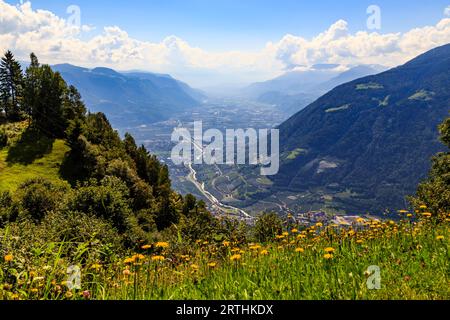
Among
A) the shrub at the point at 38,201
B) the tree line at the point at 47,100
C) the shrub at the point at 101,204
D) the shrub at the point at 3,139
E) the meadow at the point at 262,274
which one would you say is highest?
the tree line at the point at 47,100

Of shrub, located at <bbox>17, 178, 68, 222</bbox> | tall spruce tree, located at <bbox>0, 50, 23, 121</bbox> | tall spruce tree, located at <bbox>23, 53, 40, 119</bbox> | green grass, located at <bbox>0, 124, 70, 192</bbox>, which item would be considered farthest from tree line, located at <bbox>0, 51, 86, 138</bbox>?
shrub, located at <bbox>17, 178, 68, 222</bbox>

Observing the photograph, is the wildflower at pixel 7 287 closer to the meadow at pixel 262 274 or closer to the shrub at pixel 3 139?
the meadow at pixel 262 274

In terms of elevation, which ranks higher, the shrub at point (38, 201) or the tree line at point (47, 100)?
the tree line at point (47, 100)

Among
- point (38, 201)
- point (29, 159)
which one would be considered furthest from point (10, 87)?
point (38, 201)

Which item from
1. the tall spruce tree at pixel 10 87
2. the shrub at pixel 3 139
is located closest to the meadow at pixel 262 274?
the shrub at pixel 3 139

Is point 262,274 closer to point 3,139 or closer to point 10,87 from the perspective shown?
point 3,139

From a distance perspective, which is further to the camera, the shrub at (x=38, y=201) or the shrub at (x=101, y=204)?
the shrub at (x=38, y=201)

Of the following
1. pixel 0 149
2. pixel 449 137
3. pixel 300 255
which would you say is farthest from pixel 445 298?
pixel 0 149

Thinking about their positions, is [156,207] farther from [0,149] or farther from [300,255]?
[300,255]
